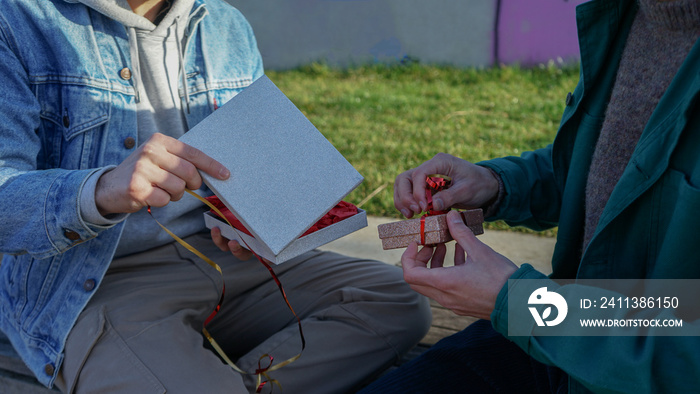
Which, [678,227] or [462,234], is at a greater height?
[678,227]

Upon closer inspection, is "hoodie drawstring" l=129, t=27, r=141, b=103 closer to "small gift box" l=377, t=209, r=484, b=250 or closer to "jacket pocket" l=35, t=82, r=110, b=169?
"jacket pocket" l=35, t=82, r=110, b=169

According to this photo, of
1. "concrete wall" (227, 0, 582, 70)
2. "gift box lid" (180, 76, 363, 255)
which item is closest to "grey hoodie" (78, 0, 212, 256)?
"gift box lid" (180, 76, 363, 255)

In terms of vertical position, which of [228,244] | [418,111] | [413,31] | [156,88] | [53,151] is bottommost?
[418,111]

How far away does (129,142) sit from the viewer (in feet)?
5.43

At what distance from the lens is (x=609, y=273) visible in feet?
3.96

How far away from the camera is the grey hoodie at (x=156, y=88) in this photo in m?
1.67

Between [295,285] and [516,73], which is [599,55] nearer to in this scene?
[295,285]

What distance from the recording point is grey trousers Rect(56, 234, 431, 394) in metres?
1.44

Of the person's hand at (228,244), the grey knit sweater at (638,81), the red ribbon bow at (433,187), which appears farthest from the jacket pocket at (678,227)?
the person's hand at (228,244)

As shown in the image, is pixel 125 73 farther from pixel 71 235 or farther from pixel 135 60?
pixel 71 235

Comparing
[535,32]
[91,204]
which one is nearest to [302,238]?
[91,204]

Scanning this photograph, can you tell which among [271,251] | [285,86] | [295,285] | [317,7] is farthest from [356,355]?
[317,7]

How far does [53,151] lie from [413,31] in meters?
5.46

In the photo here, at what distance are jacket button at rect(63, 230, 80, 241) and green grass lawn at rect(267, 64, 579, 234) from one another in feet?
7.20
